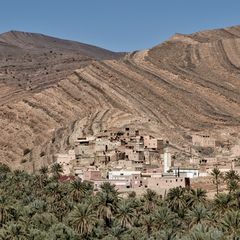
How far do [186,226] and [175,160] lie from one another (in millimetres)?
45993

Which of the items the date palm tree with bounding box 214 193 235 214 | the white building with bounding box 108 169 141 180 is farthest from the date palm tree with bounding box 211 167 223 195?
the date palm tree with bounding box 214 193 235 214

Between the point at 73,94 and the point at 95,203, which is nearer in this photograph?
the point at 95,203

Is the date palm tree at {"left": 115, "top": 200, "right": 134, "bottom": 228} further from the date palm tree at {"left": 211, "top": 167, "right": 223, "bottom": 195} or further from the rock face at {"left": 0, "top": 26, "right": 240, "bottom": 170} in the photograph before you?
the rock face at {"left": 0, "top": 26, "right": 240, "bottom": 170}

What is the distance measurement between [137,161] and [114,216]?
40.3m

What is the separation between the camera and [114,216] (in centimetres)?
5722

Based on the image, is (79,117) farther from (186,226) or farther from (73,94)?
(186,226)

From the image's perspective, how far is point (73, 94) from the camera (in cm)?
15112

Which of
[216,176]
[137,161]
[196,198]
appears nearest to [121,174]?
[137,161]

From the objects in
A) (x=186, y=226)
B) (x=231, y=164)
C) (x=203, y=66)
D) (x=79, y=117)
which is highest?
(x=203, y=66)

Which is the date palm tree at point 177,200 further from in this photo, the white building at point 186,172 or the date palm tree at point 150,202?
the white building at point 186,172

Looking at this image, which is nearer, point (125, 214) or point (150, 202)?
point (125, 214)

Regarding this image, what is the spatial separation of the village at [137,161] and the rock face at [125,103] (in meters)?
7.88

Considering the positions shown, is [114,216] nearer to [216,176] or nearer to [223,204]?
[223,204]

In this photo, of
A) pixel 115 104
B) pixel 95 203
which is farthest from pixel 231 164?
pixel 115 104
